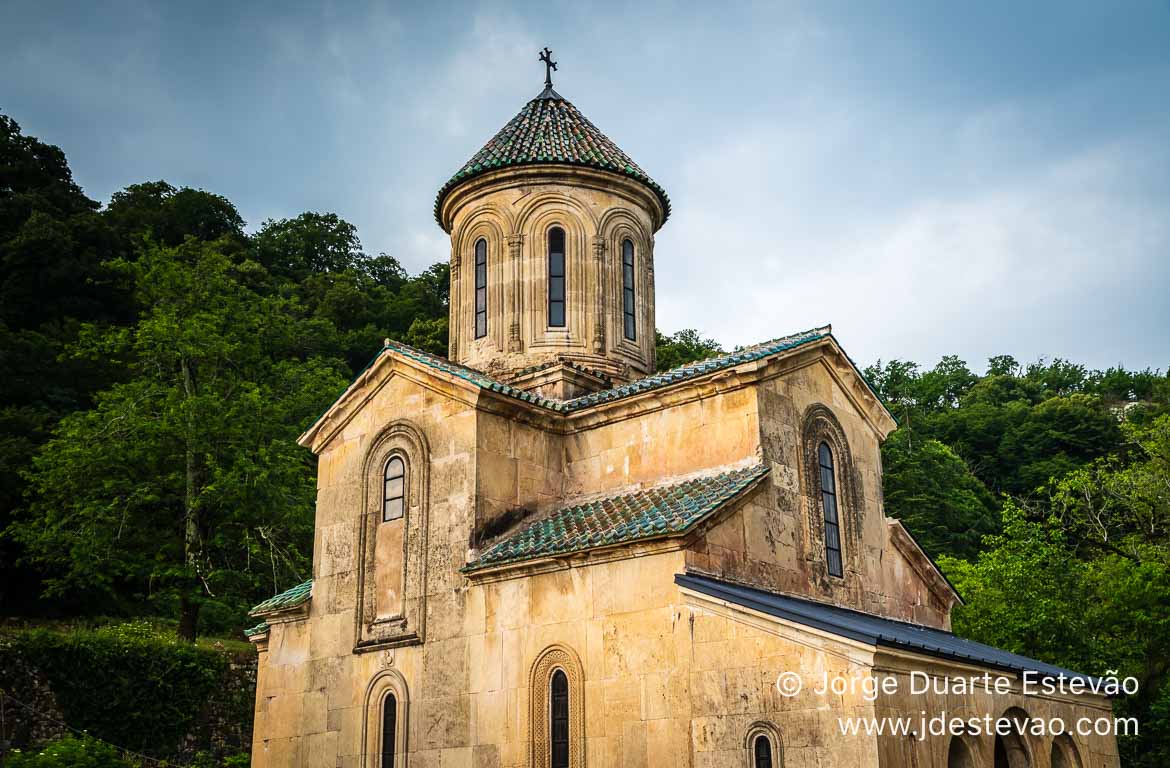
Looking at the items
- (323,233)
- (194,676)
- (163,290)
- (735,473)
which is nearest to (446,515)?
(735,473)

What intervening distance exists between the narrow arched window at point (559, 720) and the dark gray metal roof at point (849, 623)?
208cm

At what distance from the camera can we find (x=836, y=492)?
13859mm

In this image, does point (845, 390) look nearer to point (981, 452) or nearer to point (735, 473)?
point (735, 473)

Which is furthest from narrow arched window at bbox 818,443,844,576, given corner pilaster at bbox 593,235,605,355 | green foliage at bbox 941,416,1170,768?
green foliage at bbox 941,416,1170,768

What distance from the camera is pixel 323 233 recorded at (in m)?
51.1

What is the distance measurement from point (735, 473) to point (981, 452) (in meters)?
41.2

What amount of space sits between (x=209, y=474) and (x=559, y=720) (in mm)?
15845

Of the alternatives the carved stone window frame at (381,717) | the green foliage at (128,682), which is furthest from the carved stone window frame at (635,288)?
the green foliage at (128,682)

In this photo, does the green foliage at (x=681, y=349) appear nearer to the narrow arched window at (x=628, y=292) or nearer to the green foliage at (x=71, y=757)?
the narrow arched window at (x=628, y=292)

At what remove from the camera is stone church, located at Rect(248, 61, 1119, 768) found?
10227mm

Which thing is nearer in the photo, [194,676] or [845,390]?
[845,390]

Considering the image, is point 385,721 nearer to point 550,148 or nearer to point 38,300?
point 550,148

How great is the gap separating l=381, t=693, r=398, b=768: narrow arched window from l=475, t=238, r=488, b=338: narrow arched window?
6.15 meters

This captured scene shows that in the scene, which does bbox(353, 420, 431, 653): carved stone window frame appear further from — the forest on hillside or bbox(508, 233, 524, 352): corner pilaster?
the forest on hillside
